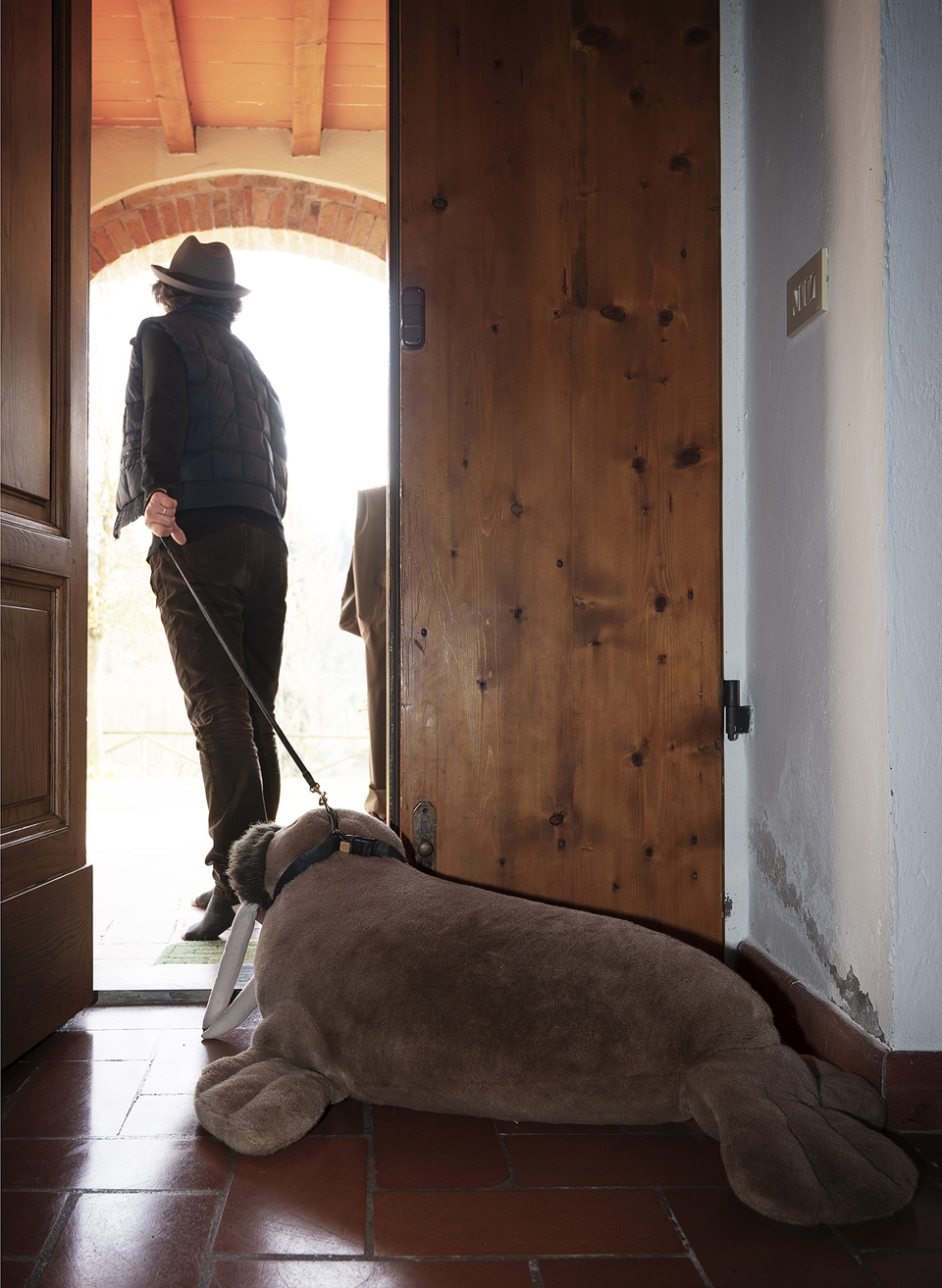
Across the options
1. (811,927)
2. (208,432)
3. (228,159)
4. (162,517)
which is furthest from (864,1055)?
(228,159)

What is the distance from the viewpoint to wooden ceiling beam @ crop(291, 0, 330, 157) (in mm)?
3225

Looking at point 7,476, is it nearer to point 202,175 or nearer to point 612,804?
point 612,804

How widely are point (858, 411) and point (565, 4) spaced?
1153 millimetres

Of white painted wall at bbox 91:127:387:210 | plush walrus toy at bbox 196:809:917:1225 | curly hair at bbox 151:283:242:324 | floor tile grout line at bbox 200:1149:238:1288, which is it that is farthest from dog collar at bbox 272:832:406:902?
white painted wall at bbox 91:127:387:210

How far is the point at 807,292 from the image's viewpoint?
1.52 m

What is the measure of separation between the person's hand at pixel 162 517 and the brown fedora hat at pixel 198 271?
63 centimetres

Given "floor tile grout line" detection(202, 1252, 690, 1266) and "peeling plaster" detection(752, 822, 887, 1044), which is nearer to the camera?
"floor tile grout line" detection(202, 1252, 690, 1266)

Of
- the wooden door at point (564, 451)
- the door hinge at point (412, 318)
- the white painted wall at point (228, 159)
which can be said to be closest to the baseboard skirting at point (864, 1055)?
the wooden door at point (564, 451)

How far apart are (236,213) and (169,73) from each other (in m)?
0.61

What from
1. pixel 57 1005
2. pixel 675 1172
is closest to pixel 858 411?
pixel 675 1172

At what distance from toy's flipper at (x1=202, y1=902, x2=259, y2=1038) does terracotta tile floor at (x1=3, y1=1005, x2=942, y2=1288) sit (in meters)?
0.15

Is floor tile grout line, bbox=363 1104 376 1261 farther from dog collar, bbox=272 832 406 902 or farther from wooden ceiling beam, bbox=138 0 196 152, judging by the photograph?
wooden ceiling beam, bbox=138 0 196 152

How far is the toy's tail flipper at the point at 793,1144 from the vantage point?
3.22 ft

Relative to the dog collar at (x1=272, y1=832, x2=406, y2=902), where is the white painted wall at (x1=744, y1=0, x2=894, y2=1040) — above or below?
above
